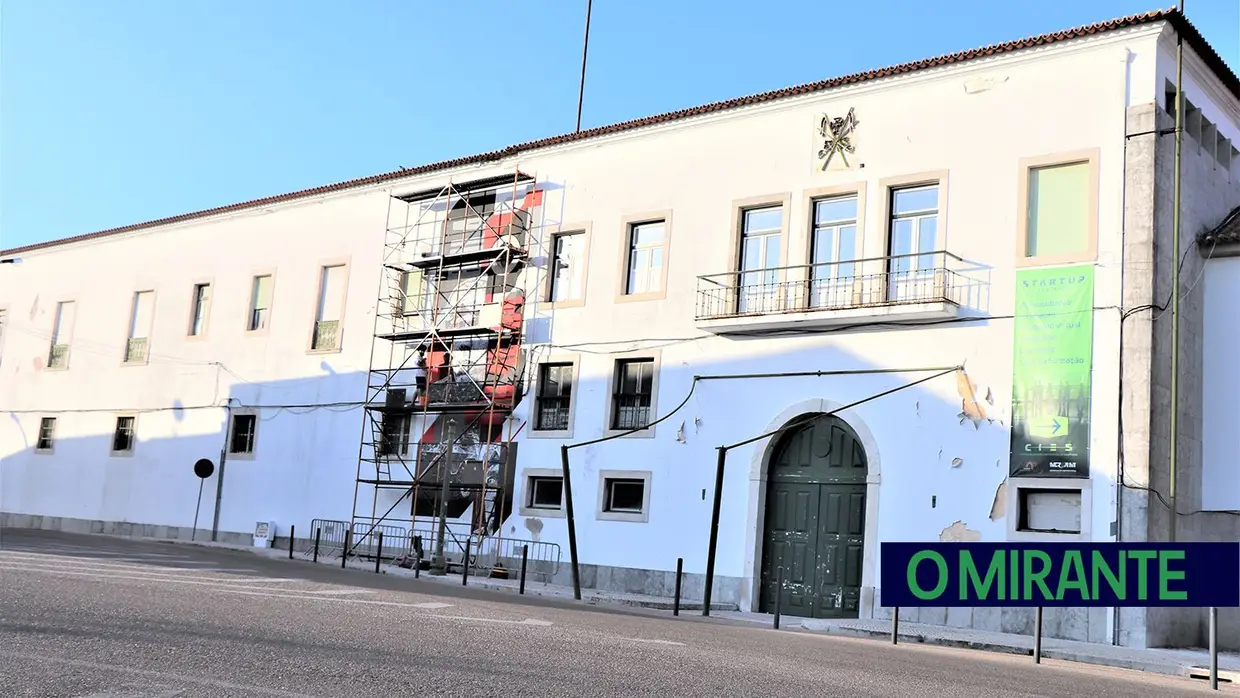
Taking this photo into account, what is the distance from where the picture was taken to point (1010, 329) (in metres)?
18.8

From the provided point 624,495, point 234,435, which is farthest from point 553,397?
point 234,435

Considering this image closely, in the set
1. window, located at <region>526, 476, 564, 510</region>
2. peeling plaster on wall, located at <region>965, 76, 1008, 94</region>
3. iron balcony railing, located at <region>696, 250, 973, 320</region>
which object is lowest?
window, located at <region>526, 476, 564, 510</region>

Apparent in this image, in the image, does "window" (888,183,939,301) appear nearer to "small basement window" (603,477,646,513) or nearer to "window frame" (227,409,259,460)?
"small basement window" (603,477,646,513)

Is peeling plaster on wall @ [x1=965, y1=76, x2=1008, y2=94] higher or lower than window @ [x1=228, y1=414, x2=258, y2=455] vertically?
higher

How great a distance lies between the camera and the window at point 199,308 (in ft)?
106

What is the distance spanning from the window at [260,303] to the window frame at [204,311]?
1.58 m

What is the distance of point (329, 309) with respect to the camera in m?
29.2

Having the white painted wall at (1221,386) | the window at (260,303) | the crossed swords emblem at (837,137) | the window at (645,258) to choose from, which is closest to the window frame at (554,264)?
the window at (645,258)

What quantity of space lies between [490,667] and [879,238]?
1463 centimetres

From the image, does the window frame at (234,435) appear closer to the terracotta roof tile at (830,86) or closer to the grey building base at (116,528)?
the grey building base at (116,528)

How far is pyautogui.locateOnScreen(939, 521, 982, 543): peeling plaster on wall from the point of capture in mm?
18562

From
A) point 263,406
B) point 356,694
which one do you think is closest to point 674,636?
point 356,694

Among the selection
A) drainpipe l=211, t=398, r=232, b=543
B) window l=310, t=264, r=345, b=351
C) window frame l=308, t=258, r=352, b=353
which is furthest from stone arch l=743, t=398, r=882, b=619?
drainpipe l=211, t=398, r=232, b=543

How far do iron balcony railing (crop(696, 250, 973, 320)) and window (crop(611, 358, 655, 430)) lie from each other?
6.03 feet
